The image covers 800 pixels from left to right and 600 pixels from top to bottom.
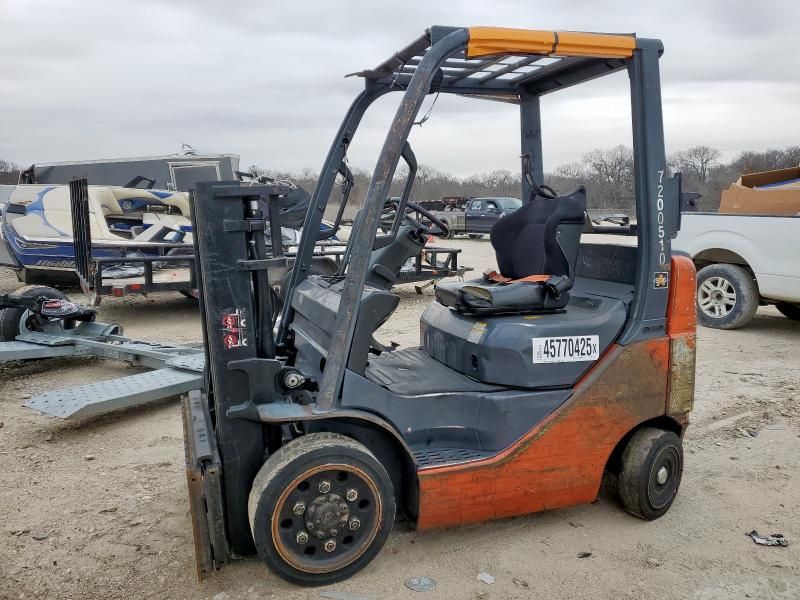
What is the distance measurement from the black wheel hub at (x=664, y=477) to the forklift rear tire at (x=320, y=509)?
1.53m

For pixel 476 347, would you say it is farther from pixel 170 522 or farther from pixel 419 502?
pixel 170 522

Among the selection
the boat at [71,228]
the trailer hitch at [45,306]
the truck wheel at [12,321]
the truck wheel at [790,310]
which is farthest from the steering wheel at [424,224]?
the truck wheel at [790,310]

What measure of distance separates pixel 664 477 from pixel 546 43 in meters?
2.40

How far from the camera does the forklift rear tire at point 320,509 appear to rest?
2.90 meters

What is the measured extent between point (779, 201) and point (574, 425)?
6993 mm

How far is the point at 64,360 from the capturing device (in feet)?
24.4

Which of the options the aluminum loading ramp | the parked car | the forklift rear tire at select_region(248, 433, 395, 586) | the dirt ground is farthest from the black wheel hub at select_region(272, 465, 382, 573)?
the parked car

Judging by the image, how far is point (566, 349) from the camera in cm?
346

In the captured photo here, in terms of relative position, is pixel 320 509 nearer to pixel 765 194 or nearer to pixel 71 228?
pixel 765 194

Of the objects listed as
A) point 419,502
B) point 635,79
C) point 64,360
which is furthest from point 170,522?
point 64,360

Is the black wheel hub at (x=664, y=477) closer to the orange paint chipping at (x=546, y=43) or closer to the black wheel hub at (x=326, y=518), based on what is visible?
the black wheel hub at (x=326, y=518)

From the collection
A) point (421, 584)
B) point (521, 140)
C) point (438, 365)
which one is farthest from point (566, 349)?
point (521, 140)

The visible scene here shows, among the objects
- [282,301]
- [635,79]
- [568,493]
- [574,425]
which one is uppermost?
[635,79]

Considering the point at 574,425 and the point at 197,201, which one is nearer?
the point at 197,201
